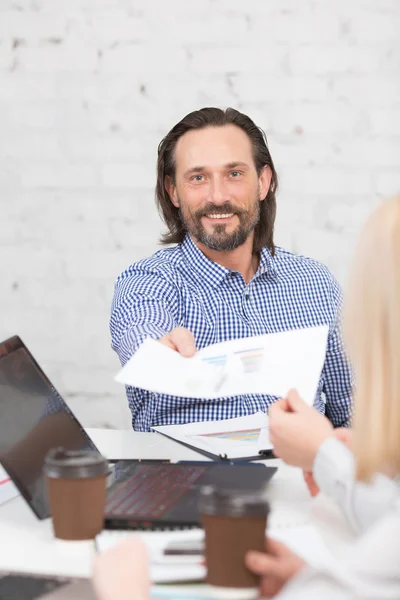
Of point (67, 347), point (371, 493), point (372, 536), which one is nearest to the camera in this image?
point (372, 536)

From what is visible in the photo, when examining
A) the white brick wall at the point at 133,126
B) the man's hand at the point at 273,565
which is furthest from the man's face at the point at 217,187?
the man's hand at the point at 273,565

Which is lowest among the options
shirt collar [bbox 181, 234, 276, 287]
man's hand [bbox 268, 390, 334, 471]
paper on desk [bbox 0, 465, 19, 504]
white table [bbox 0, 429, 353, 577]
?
paper on desk [bbox 0, 465, 19, 504]

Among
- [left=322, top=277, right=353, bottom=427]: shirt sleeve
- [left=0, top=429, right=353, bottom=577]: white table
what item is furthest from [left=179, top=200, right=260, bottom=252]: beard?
[left=0, top=429, right=353, bottom=577]: white table

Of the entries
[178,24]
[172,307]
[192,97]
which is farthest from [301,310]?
[178,24]

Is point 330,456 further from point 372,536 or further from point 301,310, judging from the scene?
point 301,310

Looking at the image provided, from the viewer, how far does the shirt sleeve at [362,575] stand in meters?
0.81

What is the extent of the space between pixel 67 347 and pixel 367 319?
2.20 m

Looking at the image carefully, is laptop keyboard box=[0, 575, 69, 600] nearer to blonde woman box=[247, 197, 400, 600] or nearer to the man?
the man

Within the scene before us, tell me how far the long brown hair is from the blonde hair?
4.71 ft

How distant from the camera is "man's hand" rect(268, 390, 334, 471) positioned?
1.12 meters

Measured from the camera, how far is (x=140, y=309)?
6.39ft

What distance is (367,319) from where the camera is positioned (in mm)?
857

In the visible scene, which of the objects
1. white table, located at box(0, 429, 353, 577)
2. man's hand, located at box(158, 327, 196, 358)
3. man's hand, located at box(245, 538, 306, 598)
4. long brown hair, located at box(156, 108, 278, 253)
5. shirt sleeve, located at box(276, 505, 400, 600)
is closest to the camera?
shirt sleeve, located at box(276, 505, 400, 600)

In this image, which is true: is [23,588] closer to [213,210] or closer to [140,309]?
[140,309]
